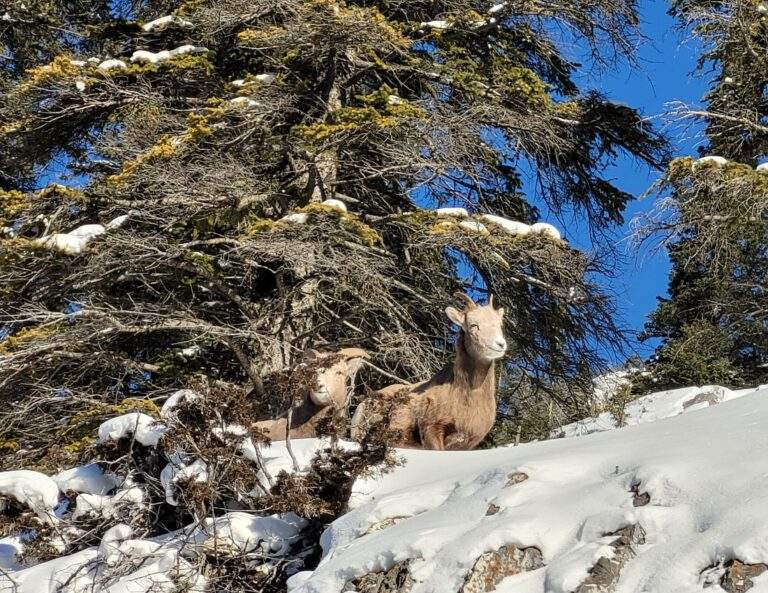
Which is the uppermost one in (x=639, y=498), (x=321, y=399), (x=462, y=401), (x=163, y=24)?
(x=163, y=24)

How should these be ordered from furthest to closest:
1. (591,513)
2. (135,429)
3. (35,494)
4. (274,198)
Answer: (274,198) < (135,429) < (35,494) < (591,513)

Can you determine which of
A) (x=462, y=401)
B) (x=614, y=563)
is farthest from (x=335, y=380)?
(x=614, y=563)

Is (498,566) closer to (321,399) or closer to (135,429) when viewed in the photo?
(135,429)

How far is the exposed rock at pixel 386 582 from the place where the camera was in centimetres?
601

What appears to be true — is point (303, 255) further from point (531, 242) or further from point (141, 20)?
point (141, 20)

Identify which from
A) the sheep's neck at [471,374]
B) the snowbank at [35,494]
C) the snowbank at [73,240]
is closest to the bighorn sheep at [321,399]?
the sheep's neck at [471,374]

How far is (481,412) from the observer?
10.0m

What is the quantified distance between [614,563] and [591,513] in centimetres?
50

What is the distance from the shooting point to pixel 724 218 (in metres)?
15.4

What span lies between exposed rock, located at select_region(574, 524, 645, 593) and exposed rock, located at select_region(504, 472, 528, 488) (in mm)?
1036

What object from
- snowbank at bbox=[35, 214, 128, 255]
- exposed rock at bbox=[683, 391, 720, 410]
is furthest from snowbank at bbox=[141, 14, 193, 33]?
exposed rock at bbox=[683, 391, 720, 410]

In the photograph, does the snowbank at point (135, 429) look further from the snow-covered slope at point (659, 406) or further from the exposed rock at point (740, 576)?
the exposed rock at point (740, 576)

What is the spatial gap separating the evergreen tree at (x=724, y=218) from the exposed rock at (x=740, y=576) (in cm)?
1027

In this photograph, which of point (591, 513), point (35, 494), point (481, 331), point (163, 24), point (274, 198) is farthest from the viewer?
point (163, 24)
